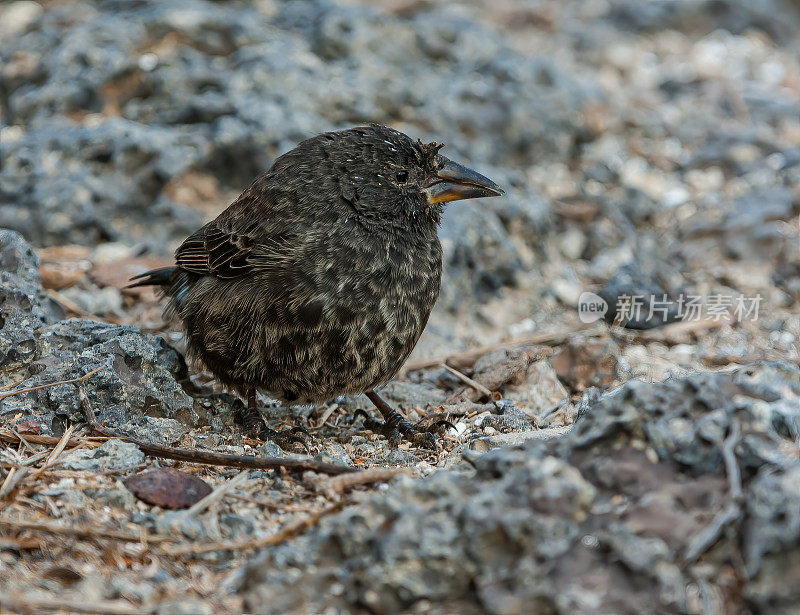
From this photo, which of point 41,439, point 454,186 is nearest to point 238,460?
point 41,439

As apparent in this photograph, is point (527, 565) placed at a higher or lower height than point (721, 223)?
higher

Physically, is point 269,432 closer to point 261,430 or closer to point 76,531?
point 261,430

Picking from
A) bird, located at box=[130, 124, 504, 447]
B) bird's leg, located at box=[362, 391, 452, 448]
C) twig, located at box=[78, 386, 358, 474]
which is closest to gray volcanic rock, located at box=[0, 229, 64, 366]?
bird, located at box=[130, 124, 504, 447]

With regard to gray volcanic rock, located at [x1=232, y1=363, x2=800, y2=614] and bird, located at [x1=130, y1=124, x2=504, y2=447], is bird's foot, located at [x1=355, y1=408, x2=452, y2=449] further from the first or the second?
gray volcanic rock, located at [x1=232, y1=363, x2=800, y2=614]

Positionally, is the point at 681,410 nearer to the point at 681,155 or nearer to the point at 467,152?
the point at 467,152

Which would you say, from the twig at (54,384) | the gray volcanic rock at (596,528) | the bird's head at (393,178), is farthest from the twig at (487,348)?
the gray volcanic rock at (596,528)

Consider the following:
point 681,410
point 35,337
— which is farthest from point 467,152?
point 681,410
